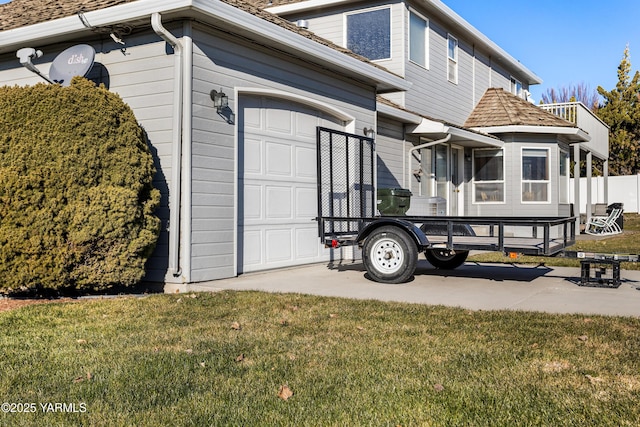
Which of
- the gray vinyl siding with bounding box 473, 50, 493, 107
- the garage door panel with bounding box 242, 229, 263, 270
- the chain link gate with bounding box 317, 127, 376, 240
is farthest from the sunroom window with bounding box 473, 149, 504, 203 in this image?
the garage door panel with bounding box 242, 229, 263, 270

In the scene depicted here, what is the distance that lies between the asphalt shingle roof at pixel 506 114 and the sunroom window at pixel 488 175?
93 centimetres

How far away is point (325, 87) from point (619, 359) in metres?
7.19

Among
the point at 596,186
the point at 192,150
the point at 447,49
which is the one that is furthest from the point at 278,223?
the point at 596,186

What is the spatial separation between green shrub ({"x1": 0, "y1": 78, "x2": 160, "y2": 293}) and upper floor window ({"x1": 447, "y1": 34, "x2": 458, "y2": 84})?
1228 centimetres

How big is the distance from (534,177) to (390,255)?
37.8ft

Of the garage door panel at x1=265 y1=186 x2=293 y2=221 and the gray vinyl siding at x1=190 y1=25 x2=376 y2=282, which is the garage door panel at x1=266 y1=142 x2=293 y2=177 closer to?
the garage door panel at x1=265 y1=186 x2=293 y2=221

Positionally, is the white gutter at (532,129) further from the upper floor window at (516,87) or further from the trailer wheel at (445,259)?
the trailer wheel at (445,259)

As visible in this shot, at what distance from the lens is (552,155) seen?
1814 centimetres

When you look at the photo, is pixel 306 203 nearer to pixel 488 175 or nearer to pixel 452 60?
pixel 452 60

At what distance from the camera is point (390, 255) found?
320 inches

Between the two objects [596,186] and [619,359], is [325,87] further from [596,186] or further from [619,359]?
[596,186]

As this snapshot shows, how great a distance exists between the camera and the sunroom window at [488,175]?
59.5 feet

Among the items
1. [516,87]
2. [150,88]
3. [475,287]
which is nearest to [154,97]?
[150,88]

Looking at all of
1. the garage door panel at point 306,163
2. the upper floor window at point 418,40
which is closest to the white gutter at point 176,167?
the garage door panel at point 306,163
